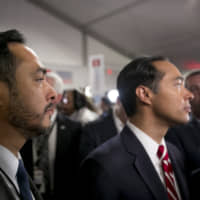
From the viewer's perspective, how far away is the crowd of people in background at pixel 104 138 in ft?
2.63

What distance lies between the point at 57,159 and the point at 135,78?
94 cm

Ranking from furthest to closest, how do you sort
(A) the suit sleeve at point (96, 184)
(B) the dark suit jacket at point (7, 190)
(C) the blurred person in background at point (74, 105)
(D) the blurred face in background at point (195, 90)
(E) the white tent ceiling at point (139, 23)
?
(E) the white tent ceiling at point (139, 23) → (C) the blurred person in background at point (74, 105) → (D) the blurred face in background at point (195, 90) → (A) the suit sleeve at point (96, 184) → (B) the dark suit jacket at point (7, 190)

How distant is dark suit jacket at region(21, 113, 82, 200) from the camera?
1830 millimetres

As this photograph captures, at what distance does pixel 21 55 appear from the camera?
85cm

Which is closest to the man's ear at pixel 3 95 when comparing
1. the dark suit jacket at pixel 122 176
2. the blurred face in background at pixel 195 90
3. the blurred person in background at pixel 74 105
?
the dark suit jacket at pixel 122 176

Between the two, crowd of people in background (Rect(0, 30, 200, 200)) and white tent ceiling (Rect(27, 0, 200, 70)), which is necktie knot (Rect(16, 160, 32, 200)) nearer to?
crowd of people in background (Rect(0, 30, 200, 200))

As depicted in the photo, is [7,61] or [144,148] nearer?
[7,61]

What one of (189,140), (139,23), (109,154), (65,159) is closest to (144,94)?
(109,154)

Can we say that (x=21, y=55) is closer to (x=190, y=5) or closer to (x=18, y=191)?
(x=18, y=191)

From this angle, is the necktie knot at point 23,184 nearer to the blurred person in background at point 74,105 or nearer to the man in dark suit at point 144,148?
the man in dark suit at point 144,148

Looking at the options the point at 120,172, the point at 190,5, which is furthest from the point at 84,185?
→ the point at 190,5

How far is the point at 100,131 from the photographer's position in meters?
1.95

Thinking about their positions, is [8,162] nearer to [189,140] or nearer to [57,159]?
[57,159]

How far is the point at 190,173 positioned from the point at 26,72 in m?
1.07
